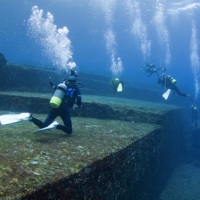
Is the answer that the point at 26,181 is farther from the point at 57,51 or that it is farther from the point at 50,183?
the point at 57,51

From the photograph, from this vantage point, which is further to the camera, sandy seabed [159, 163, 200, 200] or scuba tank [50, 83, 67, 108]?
sandy seabed [159, 163, 200, 200]

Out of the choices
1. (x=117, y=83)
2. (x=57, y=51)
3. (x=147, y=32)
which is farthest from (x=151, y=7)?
(x=117, y=83)

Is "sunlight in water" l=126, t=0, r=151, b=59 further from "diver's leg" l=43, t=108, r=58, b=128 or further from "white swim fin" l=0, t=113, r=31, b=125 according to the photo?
"white swim fin" l=0, t=113, r=31, b=125

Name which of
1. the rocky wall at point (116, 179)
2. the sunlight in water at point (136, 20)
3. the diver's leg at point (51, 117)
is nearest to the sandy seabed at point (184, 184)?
the rocky wall at point (116, 179)

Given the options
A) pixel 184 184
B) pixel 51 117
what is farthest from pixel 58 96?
pixel 184 184

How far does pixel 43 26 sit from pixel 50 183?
47.7 m

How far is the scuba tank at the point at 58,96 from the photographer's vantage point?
4.75 meters

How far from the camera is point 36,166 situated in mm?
3303

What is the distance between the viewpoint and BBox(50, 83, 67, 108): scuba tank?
187 inches

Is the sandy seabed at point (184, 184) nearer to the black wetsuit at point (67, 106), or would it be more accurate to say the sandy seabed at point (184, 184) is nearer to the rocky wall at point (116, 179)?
the rocky wall at point (116, 179)

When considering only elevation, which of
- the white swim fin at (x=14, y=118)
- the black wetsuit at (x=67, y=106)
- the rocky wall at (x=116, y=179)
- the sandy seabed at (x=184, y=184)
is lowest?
the sandy seabed at (x=184, y=184)

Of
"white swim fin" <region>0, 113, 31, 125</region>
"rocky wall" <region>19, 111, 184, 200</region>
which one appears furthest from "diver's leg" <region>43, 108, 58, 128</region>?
"rocky wall" <region>19, 111, 184, 200</region>

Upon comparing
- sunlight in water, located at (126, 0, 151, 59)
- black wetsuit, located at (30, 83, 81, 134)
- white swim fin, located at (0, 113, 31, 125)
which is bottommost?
white swim fin, located at (0, 113, 31, 125)

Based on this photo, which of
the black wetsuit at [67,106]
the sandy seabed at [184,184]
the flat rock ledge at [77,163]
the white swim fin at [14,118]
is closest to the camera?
the flat rock ledge at [77,163]
